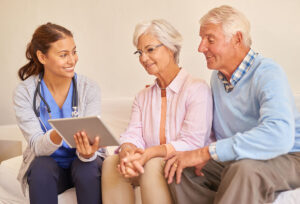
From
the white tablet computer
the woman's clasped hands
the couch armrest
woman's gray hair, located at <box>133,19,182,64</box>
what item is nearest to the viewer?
the white tablet computer

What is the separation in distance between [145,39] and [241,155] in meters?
0.75

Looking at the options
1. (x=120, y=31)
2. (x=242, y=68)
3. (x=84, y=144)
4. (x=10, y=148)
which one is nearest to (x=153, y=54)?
(x=242, y=68)

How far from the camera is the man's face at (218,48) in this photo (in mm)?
1655

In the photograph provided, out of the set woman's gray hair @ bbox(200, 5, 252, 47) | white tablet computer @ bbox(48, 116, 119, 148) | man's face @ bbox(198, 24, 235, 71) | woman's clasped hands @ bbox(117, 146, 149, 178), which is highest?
woman's gray hair @ bbox(200, 5, 252, 47)

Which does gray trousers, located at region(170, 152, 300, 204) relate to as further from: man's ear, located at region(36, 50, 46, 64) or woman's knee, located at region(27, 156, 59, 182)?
man's ear, located at region(36, 50, 46, 64)

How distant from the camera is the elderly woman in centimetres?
158

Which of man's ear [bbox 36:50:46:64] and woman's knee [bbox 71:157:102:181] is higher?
man's ear [bbox 36:50:46:64]

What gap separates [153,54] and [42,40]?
56cm

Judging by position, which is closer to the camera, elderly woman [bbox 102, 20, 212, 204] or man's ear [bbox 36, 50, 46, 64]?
elderly woman [bbox 102, 20, 212, 204]

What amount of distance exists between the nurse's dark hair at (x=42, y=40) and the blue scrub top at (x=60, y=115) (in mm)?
146

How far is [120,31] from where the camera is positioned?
2891 millimetres

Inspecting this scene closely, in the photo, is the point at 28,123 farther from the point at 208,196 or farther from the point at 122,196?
the point at 208,196

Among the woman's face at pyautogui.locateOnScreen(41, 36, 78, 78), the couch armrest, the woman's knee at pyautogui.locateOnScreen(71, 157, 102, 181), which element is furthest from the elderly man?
the couch armrest

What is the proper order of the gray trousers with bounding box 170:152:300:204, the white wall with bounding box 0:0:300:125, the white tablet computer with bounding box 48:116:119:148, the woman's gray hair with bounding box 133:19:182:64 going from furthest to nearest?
the white wall with bounding box 0:0:300:125 → the woman's gray hair with bounding box 133:19:182:64 → the white tablet computer with bounding box 48:116:119:148 → the gray trousers with bounding box 170:152:300:204
